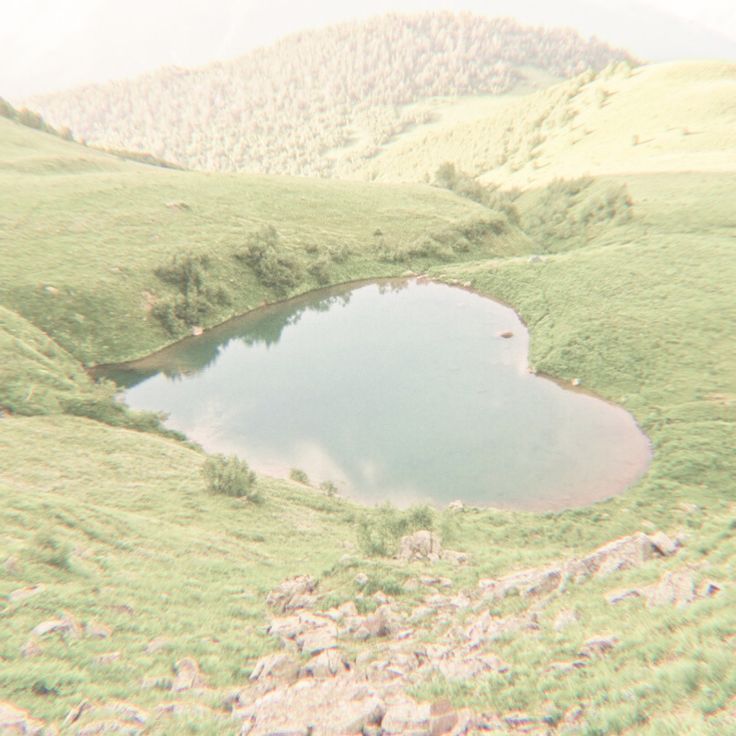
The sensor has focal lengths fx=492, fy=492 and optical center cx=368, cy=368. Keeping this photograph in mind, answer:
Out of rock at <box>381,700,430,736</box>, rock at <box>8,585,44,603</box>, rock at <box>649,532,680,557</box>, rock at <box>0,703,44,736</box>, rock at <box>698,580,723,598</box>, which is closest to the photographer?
rock at <box>0,703,44,736</box>

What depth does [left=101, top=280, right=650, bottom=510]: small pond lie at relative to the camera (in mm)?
32312

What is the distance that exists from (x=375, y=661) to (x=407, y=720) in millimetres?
3369

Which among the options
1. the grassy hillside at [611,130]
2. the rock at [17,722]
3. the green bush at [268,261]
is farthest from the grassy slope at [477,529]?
the grassy hillside at [611,130]

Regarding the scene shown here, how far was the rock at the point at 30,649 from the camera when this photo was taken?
10547mm

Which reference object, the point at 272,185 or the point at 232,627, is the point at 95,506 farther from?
the point at 272,185

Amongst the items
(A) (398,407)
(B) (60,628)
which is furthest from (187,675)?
(A) (398,407)

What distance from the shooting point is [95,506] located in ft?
63.3

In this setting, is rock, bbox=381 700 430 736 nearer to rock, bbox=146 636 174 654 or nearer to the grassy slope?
the grassy slope

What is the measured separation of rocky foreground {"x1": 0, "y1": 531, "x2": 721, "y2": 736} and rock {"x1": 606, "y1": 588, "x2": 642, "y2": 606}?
0.03 metres

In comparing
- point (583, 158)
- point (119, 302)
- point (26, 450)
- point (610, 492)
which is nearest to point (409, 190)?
point (583, 158)

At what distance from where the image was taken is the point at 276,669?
1206cm

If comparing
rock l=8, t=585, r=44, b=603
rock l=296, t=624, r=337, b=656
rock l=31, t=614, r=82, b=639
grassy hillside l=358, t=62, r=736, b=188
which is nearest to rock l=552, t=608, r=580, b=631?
rock l=296, t=624, r=337, b=656

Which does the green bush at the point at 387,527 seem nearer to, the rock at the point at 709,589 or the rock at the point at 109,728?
the rock at the point at 709,589

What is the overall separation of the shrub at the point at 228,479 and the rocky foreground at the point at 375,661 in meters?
8.36
